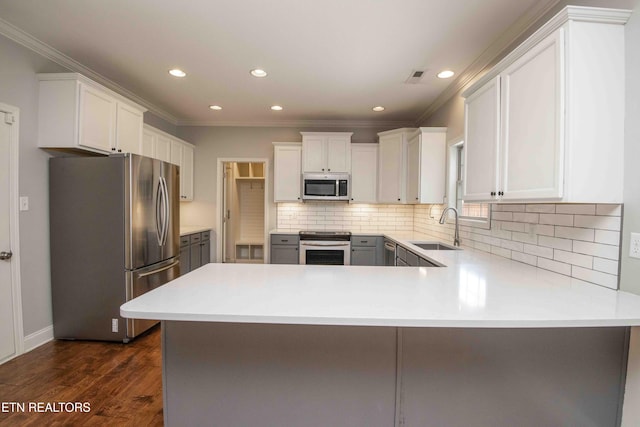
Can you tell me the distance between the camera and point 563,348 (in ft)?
4.49

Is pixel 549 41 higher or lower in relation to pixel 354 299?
higher

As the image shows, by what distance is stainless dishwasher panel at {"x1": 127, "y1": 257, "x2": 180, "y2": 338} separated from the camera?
268cm

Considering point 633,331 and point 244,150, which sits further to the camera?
point 244,150

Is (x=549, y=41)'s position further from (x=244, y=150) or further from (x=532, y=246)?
(x=244, y=150)

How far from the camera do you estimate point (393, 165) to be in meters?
4.19

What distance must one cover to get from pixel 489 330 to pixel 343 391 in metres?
0.77

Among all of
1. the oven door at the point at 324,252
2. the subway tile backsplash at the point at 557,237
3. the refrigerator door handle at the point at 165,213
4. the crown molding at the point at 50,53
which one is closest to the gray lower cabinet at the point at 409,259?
the subway tile backsplash at the point at 557,237

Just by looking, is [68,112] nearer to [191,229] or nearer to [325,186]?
[191,229]

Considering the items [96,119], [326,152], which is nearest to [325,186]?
[326,152]

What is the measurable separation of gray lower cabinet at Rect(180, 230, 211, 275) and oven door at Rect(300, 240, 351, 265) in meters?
1.59

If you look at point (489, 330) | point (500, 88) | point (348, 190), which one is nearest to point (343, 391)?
point (489, 330)

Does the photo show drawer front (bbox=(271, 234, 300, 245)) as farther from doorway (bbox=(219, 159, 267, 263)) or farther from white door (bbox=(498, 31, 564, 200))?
white door (bbox=(498, 31, 564, 200))

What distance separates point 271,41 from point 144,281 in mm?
2554

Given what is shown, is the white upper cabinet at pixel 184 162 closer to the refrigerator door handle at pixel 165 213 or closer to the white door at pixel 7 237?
the refrigerator door handle at pixel 165 213
